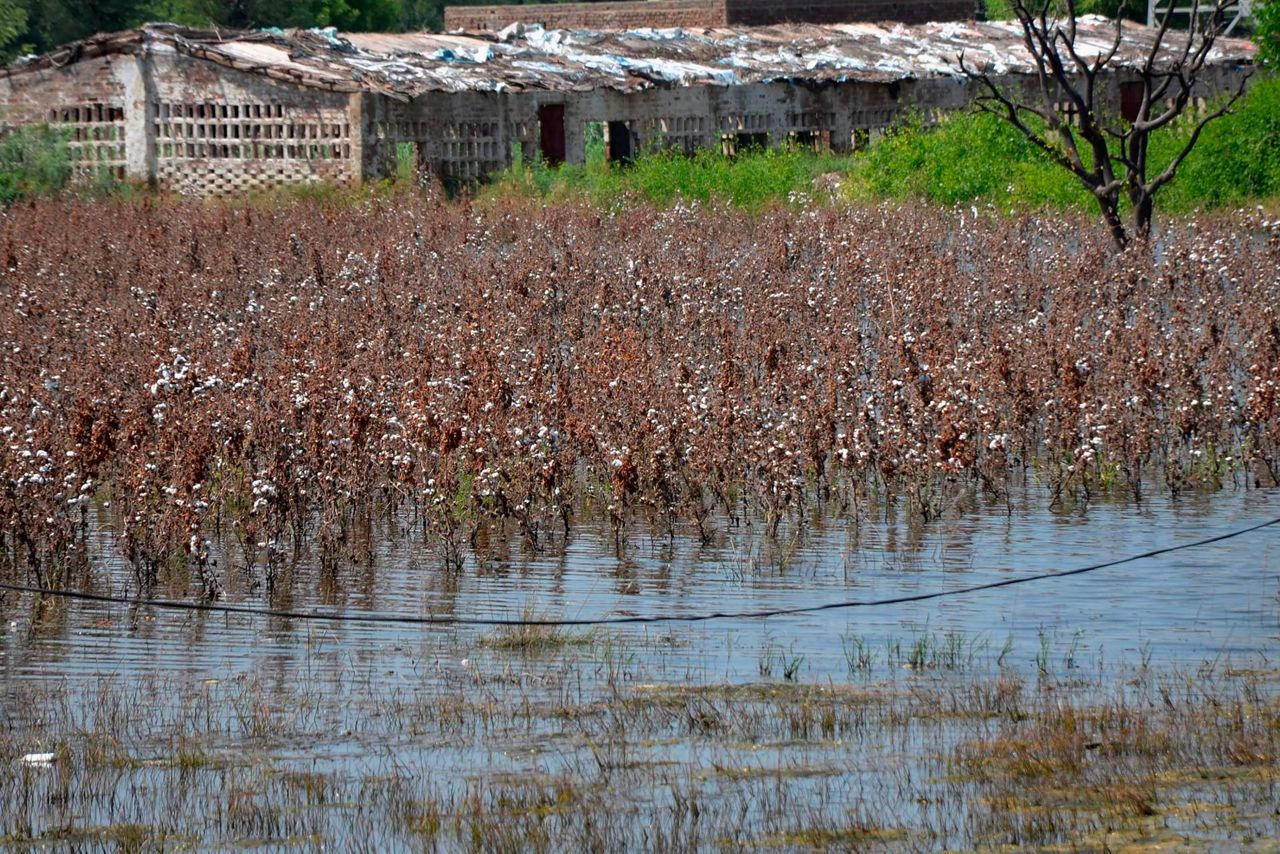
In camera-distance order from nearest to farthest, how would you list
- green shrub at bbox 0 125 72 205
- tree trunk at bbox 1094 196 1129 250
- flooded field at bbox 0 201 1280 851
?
flooded field at bbox 0 201 1280 851
tree trunk at bbox 1094 196 1129 250
green shrub at bbox 0 125 72 205

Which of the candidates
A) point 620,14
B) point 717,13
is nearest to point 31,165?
point 717,13

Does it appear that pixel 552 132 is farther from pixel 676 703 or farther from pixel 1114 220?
pixel 676 703

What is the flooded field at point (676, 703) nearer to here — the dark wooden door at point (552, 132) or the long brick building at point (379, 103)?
the long brick building at point (379, 103)

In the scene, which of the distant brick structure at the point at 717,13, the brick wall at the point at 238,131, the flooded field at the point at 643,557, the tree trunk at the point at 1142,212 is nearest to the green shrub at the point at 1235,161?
the tree trunk at the point at 1142,212

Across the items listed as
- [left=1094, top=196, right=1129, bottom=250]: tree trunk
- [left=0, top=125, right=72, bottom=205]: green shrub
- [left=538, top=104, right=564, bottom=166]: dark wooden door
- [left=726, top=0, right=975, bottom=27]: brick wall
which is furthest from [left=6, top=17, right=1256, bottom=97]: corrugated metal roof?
[left=1094, top=196, right=1129, bottom=250]: tree trunk

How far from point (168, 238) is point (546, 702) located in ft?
47.0

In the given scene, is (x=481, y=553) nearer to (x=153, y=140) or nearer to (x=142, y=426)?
(x=142, y=426)

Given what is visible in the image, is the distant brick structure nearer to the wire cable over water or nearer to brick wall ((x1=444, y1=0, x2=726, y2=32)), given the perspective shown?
brick wall ((x1=444, y1=0, x2=726, y2=32))

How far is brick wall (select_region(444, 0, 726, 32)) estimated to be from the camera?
4588cm

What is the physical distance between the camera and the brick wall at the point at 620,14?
4588 cm

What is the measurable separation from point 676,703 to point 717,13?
4084 centimetres

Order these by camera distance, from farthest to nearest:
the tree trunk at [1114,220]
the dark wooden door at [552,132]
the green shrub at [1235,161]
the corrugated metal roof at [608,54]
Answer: the dark wooden door at [552,132]
the corrugated metal roof at [608,54]
the green shrub at [1235,161]
the tree trunk at [1114,220]

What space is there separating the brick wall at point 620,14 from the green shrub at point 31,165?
20.4 meters

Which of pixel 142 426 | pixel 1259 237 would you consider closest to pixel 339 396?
pixel 142 426
